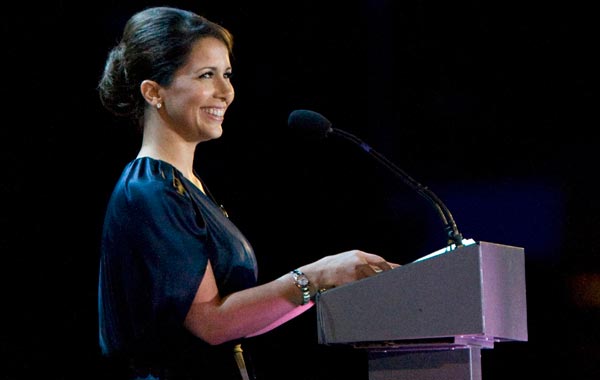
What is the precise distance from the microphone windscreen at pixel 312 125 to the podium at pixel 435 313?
411mm

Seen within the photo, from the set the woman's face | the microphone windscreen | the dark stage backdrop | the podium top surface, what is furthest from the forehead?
the dark stage backdrop

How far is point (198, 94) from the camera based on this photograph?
1.88 m

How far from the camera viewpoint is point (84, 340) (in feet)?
8.75

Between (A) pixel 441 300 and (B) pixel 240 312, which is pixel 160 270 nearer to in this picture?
(B) pixel 240 312

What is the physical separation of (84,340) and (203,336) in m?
1.13

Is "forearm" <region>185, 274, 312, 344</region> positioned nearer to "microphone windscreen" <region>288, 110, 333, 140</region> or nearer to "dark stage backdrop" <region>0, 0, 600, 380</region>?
"microphone windscreen" <region>288, 110, 333, 140</region>

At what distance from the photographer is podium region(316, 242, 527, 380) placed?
54.3 inches

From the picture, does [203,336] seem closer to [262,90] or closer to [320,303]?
[320,303]

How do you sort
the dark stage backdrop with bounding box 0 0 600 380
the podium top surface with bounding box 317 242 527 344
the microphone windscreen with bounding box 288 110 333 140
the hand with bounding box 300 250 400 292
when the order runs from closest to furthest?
the podium top surface with bounding box 317 242 527 344 < the hand with bounding box 300 250 400 292 < the microphone windscreen with bounding box 288 110 333 140 < the dark stage backdrop with bounding box 0 0 600 380

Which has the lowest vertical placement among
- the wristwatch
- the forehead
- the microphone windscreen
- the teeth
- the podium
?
the podium

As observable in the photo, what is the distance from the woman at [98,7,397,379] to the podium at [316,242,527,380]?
85mm

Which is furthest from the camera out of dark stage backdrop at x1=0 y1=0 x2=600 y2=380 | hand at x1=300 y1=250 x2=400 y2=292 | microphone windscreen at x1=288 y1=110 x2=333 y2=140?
dark stage backdrop at x1=0 y1=0 x2=600 y2=380

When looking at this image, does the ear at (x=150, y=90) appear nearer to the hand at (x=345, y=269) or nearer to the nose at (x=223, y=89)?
the nose at (x=223, y=89)

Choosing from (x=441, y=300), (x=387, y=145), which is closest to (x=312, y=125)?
(x=441, y=300)
